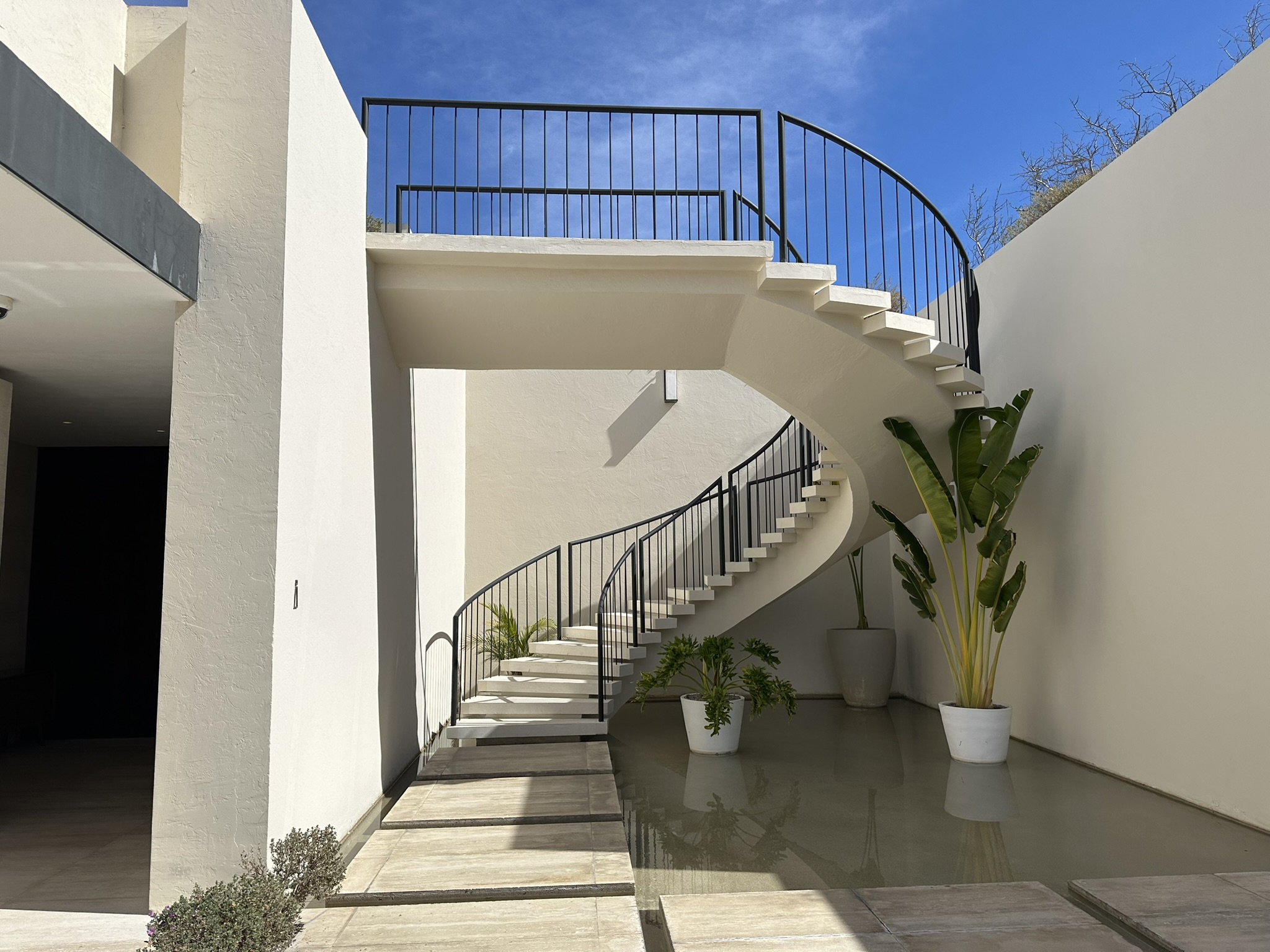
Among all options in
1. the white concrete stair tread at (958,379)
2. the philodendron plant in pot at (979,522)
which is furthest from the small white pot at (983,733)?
the white concrete stair tread at (958,379)

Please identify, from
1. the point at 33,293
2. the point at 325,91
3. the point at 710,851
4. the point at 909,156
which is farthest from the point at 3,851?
the point at 909,156

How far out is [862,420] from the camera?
19.6 feet

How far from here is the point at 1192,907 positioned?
Answer: 320cm

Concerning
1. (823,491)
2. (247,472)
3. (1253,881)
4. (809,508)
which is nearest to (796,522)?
Result: (809,508)

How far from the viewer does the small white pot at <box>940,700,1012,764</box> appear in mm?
5848

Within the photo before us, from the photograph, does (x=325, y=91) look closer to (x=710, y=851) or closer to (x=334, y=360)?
(x=334, y=360)

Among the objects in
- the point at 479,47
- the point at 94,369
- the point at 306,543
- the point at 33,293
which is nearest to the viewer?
the point at 33,293

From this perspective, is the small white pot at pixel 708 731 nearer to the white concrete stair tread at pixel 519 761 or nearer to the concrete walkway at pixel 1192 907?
the white concrete stair tread at pixel 519 761

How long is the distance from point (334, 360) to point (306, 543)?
3.22ft

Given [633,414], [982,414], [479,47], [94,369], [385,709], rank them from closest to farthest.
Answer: [94,369] < [385,709] < [982,414] < [479,47] < [633,414]

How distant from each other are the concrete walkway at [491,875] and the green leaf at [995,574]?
2.77 metres

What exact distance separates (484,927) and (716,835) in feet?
5.56

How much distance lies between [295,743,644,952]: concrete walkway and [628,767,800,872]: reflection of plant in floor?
0.20 metres

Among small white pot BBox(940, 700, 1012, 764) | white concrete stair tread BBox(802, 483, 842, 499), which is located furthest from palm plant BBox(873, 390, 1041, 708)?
white concrete stair tread BBox(802, 483, 842, 499)
